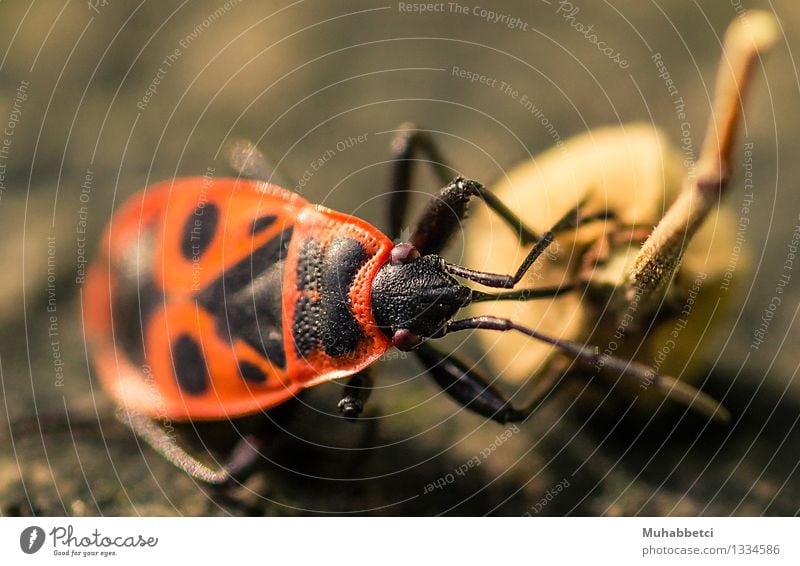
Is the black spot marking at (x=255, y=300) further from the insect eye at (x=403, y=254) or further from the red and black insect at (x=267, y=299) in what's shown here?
the insect eye at (x=403, y=254)

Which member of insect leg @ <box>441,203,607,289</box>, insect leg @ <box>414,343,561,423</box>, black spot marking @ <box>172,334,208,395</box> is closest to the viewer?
insect leg @ <box>441,203,607,289</box>

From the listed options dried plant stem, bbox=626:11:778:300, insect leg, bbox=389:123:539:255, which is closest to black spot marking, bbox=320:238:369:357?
insect leg, bbox=389:123:539:255

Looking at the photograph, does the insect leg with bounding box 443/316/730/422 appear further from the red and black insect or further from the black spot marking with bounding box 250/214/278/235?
the black spot marking with bounding box 250/214/278/235

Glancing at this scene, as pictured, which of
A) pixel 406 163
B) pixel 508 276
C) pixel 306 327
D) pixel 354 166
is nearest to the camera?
pixel 508 276

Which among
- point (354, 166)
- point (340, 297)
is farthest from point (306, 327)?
point (354, 166)

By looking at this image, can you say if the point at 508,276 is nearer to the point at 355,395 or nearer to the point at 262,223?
the point at 355,395
